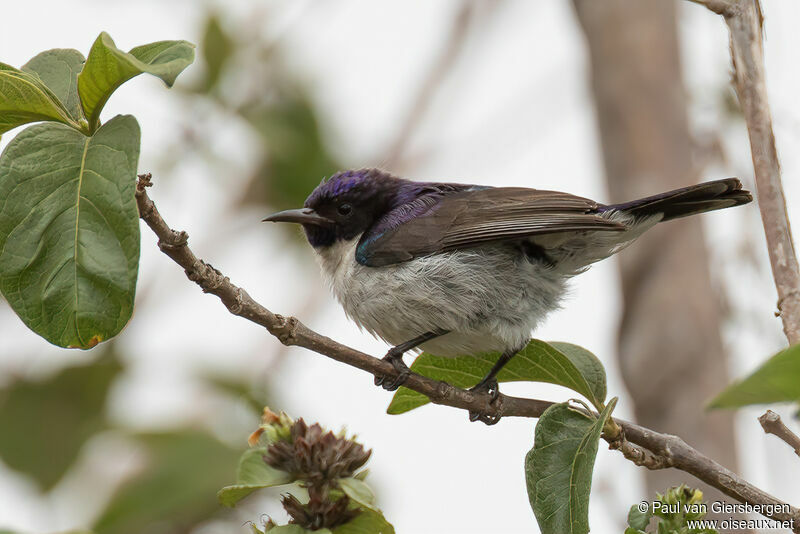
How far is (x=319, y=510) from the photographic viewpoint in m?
1.99

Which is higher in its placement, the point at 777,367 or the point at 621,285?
the point at 621,285

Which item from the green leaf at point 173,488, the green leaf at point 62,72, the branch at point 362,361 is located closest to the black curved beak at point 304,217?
the green leaf at point 173,488

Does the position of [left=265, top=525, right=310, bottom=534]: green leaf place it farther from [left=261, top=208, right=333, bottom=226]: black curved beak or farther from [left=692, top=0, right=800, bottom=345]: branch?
[left=261, top=208, right=333, bottom=226]: black curved beak

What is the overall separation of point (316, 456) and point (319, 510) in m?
0.11

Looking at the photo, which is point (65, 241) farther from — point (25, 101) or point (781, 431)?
point (781, 431)

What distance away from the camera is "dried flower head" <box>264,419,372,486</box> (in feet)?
6.54

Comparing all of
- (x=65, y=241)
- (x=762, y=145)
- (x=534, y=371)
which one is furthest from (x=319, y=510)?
(x=762, y=145)

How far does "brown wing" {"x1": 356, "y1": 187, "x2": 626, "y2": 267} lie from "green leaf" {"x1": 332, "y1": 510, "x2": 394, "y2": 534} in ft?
5.14

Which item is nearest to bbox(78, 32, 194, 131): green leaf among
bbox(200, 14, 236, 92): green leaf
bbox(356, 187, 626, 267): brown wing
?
bbox(356, 187, 626, 267): brown wing

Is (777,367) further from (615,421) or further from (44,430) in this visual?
(44,430)

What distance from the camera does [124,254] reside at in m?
1.77

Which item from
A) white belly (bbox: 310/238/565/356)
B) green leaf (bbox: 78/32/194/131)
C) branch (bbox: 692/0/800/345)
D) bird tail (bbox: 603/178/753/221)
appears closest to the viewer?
green leaf (bbox: 78/32/194/131)

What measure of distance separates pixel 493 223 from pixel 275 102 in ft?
7.29

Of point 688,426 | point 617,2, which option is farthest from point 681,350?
point 617,2
